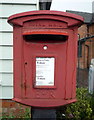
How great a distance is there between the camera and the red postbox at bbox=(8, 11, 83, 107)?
1.80 metres

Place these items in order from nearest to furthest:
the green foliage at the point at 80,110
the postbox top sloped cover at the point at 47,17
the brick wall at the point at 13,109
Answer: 1. the postbox top sloped cover at the point at 47,17
2. the green foliage at the point at 80,110
3. the brick wall at the point at 13,109

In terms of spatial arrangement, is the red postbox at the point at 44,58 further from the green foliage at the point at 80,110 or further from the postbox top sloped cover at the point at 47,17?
the green foliage at the point at 80,110

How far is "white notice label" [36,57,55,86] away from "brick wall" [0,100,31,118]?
1819 millimetres

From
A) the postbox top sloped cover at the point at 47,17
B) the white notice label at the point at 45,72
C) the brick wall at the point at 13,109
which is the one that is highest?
the postbox top sloped cover at the point at 47,17

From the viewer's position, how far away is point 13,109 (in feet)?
11.6

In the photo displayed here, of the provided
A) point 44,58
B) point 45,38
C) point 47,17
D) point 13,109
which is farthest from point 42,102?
point 13,109

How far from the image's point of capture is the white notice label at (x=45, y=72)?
1.84 meters

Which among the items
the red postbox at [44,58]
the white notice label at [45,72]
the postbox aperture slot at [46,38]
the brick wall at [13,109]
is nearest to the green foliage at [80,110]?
the brick wall at [13,109]

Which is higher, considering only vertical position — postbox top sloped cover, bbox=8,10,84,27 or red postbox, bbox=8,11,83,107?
postbox top sloped cover, bbox=8,10,84,27

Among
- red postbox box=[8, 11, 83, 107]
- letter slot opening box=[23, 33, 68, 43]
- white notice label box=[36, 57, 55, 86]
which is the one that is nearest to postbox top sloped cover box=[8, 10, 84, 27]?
red postbox box=[8, 11, 83, 107]

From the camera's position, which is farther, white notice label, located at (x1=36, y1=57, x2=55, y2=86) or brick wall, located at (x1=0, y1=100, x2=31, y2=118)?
brick wall, located at (x1=0, y1=100, x2=31, y2=118)

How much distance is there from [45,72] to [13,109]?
205 cm

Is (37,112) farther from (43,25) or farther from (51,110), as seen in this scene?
(43,25)

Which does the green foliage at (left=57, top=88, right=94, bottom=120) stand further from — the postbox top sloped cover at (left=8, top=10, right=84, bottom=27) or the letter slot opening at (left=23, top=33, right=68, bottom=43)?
the postbox top sloped cover at (left=8, top=10, right=84, bottom=27)
